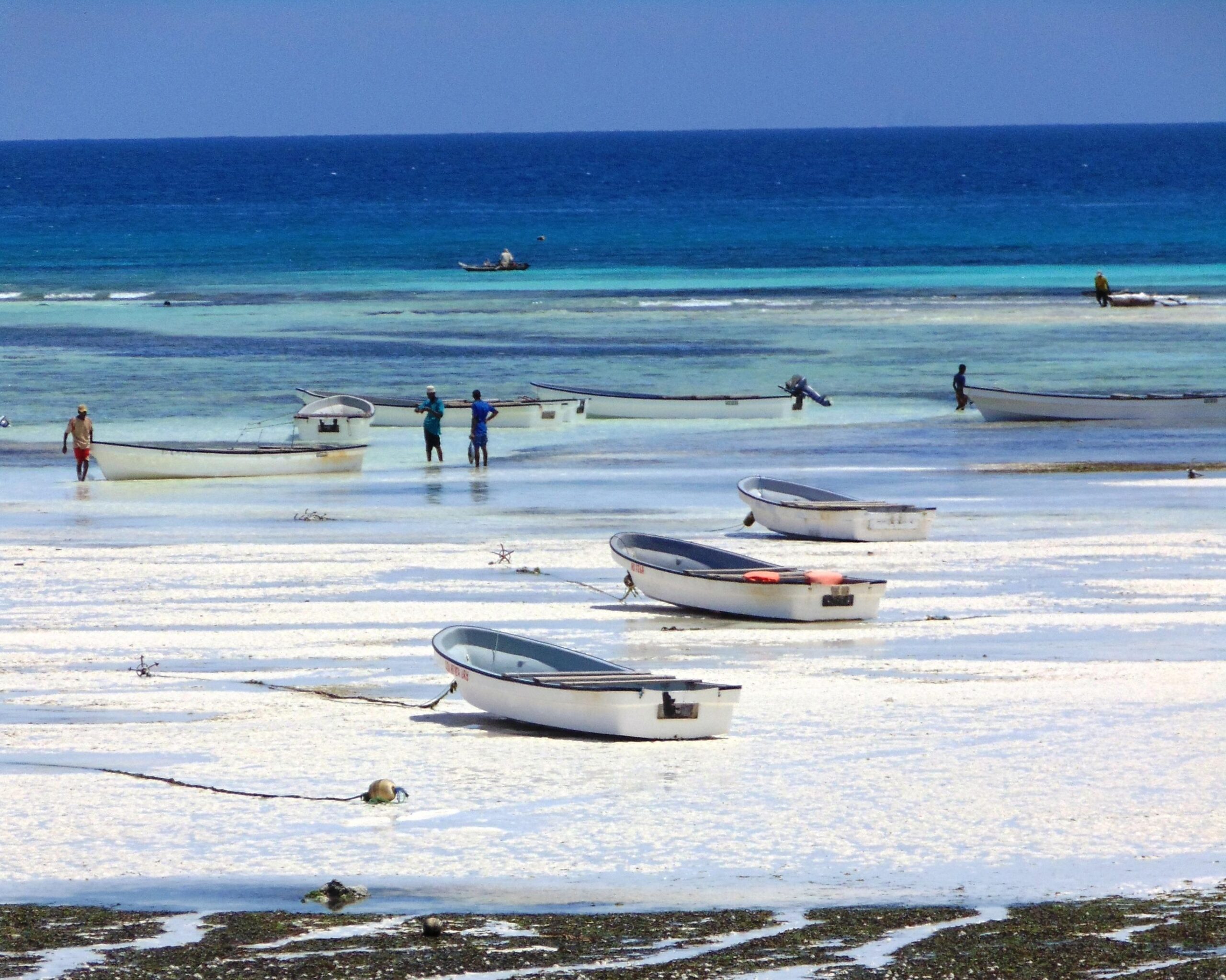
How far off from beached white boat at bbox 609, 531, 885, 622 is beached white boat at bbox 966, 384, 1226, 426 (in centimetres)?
2019

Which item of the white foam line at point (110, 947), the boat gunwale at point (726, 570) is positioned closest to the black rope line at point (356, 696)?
the boat gunwale at point (726, 570)

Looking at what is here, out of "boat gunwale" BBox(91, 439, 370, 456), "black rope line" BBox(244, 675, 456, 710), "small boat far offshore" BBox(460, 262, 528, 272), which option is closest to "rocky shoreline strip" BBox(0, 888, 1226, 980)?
"black rope line" BBox(244, 675, 456, 710)

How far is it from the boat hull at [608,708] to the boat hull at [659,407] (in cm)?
2533

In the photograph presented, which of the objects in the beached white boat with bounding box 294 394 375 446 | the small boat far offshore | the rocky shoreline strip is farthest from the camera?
the small boat far offshore

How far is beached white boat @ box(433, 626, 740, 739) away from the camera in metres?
14.8

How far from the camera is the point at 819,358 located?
52750mm

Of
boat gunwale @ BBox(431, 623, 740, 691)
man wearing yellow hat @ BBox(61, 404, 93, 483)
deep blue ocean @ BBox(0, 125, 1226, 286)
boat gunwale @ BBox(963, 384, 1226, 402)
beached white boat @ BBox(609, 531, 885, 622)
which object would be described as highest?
deep blue ocean @ BBox(0, 125, 1226, 286)

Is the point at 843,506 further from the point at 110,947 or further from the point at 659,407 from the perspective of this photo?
the point at 659,407

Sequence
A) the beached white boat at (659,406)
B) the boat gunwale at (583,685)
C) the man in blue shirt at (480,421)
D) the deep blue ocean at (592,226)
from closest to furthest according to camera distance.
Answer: the boat gunwale at (583,685)
the man in blue shirt at (480,421)
the beached white boat at (659,406)
the deep blue ocean at (592,226)

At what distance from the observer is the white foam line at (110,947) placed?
9.91 m

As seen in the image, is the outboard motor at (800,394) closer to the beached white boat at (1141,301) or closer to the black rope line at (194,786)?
the beached white boat at (1141,301)

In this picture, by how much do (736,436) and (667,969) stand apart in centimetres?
2871

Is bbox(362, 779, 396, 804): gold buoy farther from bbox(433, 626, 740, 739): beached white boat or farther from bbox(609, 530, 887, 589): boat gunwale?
bbox(609, 530, 887, 589): boat gunwale

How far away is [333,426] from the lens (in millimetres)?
35406
